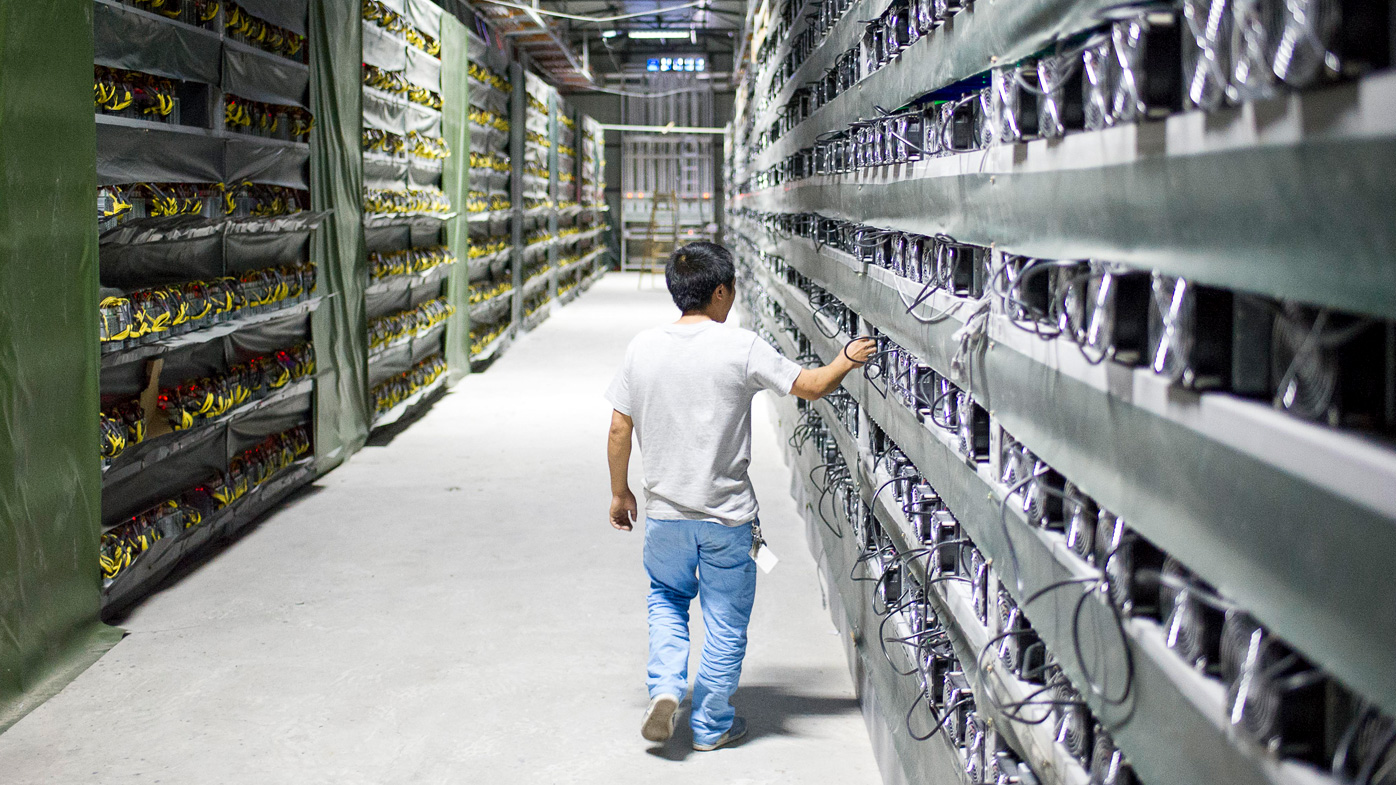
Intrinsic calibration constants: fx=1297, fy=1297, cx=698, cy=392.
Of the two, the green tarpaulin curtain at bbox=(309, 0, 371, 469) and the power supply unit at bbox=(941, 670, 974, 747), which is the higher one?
the green tarpaulin curtain at bbox=(309, 0, 371, 469)

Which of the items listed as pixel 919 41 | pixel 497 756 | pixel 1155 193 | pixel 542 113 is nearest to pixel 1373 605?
pixel 1155 193

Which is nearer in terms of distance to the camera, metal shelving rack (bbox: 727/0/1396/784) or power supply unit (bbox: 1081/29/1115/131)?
metal shelving rack (bbox: 727/0/1396/784)

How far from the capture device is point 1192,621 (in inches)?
62.6

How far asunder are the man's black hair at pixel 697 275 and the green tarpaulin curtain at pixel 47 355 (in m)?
2.15

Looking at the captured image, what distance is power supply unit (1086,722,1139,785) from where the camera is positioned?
194cm

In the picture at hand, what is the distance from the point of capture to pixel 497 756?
400cm

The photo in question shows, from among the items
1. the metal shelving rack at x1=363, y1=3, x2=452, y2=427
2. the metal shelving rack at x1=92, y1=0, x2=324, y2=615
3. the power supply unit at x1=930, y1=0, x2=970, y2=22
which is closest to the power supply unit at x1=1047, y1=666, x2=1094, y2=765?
the power supply unit at x1=930, y1=0, x2=970, y2=22

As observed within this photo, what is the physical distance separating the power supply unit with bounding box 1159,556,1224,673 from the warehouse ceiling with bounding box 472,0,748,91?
1528 centimetres

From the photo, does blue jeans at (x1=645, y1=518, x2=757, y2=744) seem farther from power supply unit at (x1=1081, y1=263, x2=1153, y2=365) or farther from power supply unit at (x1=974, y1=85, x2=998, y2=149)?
power supply unit at (x1=1081, y1=263, x2=1153, y2=365)

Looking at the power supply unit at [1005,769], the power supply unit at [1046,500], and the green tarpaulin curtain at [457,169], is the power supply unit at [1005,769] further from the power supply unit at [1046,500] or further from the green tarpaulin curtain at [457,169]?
the green tarpaulin curtain at [457,169]

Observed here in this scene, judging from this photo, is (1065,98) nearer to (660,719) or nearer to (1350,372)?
(1350,372)

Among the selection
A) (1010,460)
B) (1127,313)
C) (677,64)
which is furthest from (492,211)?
(677,64)

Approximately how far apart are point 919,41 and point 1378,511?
7.75ft

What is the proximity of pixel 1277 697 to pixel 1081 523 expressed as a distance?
736 millimetres
